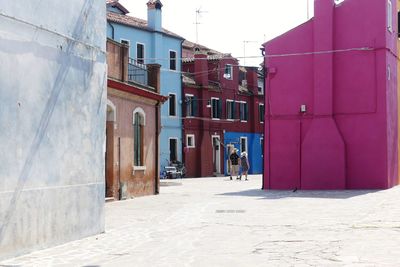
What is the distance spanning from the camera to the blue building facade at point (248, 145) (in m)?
48.8

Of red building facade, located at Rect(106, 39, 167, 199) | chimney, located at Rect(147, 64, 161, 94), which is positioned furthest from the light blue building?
red building facade, located at Rect(106, 39, 167, 199)

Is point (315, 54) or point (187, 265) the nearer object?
point (187, 265)

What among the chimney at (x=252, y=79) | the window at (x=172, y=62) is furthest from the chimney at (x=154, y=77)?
the chimney at (x=252, y=79)

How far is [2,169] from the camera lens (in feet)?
28.4

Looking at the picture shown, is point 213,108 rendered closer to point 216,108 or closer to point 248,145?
point 216,108

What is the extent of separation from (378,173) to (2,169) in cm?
1863

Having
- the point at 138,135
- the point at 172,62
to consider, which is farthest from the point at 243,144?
the point at 138,135

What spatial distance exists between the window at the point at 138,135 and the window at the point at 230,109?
87.9 ft

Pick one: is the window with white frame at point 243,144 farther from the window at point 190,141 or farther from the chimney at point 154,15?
the chimney at point 154,15

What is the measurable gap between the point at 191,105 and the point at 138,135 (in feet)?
77.4

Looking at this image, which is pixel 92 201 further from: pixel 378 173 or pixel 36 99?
pixel 378 173

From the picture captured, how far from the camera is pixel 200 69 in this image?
46.1 metres

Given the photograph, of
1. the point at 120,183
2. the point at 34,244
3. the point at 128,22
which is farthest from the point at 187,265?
the point at 128,22

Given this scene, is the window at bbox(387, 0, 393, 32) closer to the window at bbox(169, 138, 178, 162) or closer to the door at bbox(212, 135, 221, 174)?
the window at bbox(169, 138, 178, 162)
